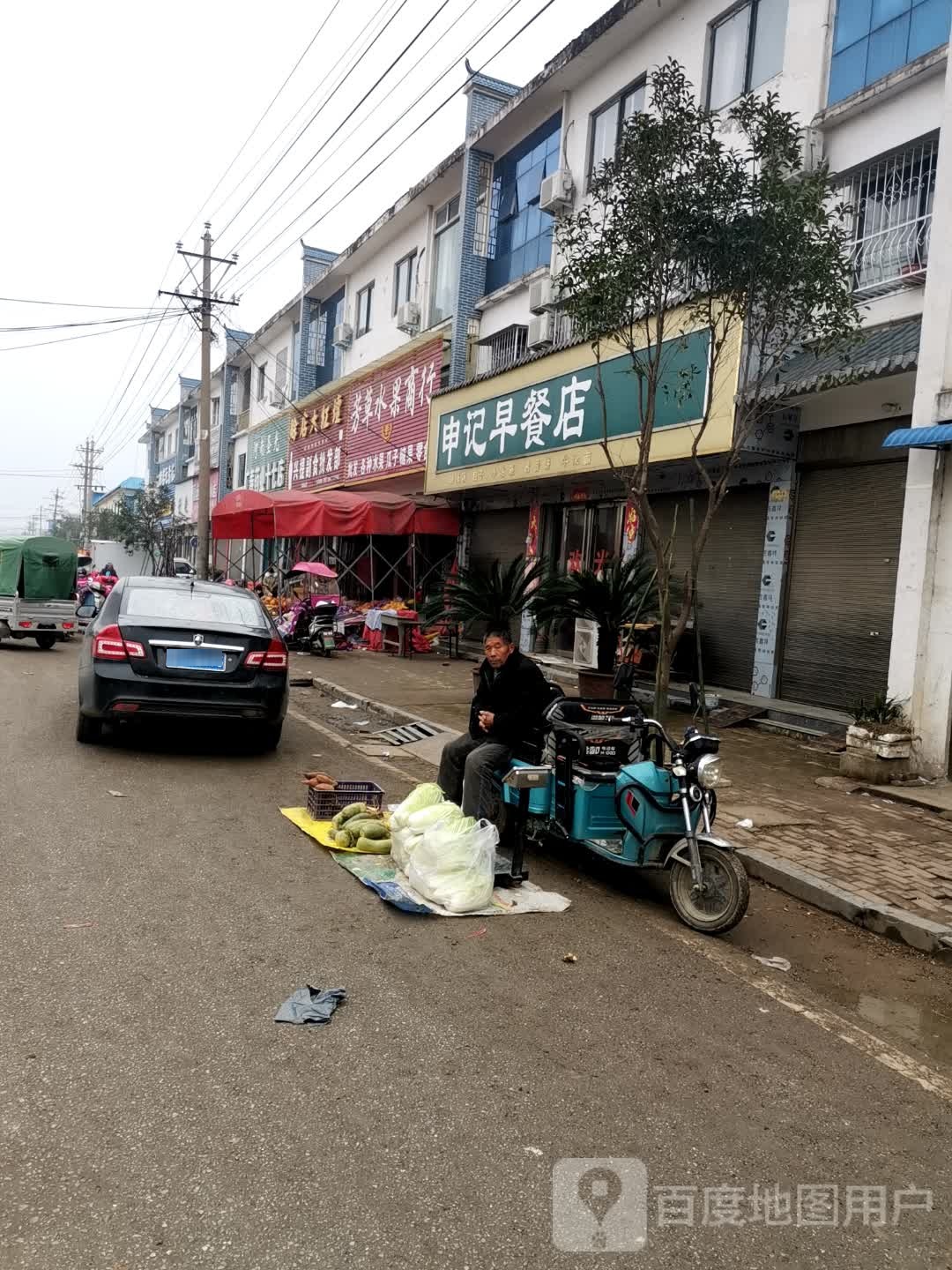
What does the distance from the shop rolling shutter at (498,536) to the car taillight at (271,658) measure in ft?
31.6

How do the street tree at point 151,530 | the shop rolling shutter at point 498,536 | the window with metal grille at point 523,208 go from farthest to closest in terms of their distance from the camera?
the street tree at point 151,530, the shop rolling shutter at point 498,536, the window with metal grille at point 523,208

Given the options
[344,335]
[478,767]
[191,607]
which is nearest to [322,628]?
[191,607]

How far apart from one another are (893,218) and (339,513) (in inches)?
414

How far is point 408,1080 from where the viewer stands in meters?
3.11

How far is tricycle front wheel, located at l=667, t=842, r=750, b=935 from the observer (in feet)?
15.3

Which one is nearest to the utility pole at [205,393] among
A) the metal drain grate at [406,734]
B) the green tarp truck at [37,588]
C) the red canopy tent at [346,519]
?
the red canopy tent at [346,519]

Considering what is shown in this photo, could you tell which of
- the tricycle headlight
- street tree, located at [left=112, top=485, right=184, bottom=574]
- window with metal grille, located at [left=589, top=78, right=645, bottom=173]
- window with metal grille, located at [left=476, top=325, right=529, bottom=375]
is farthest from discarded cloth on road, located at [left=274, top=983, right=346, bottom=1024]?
street tree, located at [left=112, top=485, right=184, bottom=574]

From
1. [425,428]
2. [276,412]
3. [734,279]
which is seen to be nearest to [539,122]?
[425,428]

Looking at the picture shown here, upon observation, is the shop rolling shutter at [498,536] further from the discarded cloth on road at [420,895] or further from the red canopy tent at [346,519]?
the discarded cloth on road at [420,895]

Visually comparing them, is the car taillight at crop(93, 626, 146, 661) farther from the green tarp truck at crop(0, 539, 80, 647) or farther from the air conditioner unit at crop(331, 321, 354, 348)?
the air conditioner unit at crop(331, 321, 354, 348)

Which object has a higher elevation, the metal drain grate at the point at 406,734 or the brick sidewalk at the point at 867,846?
the brick sidewalk at the point at 867,846

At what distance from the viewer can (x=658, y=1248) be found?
7.91 ft

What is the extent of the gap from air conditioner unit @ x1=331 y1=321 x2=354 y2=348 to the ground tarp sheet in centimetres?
2413

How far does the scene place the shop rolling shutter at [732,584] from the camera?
12.1 m
